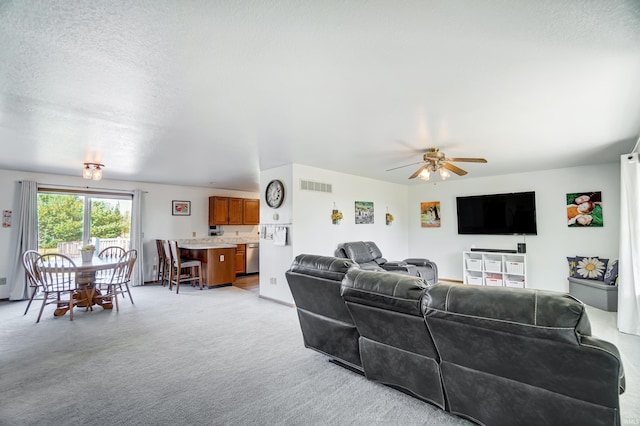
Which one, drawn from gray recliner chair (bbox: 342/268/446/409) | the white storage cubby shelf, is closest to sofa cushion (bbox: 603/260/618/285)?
the white storage cubby shelf

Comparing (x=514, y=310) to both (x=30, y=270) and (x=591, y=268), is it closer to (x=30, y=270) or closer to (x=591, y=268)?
(x=591, y=268)

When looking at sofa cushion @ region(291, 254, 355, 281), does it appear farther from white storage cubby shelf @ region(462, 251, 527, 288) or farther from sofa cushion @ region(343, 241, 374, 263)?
white storage cubby shelf @ region(462, 251, 527, 288)

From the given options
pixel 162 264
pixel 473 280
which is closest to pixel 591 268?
pixel 473 280

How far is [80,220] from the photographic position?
607 centimetres

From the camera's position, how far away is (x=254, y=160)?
4684 millimetres

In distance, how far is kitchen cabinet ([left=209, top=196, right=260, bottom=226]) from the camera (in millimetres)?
7719

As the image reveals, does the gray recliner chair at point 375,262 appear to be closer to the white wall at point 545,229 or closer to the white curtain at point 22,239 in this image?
the white wall at point 545,229

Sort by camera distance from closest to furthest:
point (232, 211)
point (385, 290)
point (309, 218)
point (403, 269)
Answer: point (385, 290) < point (309, 218) < point (403, 269) < point (232, 211)

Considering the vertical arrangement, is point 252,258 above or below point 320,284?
below

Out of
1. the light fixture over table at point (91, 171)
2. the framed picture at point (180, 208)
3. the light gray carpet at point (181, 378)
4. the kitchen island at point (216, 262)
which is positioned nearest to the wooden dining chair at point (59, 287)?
the light gray carpet at point (181, 378)

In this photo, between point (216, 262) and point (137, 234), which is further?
point (137, 234)

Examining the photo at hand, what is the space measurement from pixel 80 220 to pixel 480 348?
24.0 feet

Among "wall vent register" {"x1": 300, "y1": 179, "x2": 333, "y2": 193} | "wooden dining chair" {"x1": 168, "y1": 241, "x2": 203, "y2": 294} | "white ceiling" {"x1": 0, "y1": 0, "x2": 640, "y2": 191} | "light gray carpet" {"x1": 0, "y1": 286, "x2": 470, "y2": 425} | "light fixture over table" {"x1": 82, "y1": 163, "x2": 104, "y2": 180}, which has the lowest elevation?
"light gray carpet" {"x1": 0, "y1": 286, "x2": 470, "y2": 425}

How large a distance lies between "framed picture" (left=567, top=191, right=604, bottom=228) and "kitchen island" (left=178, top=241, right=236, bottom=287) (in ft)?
21.9
